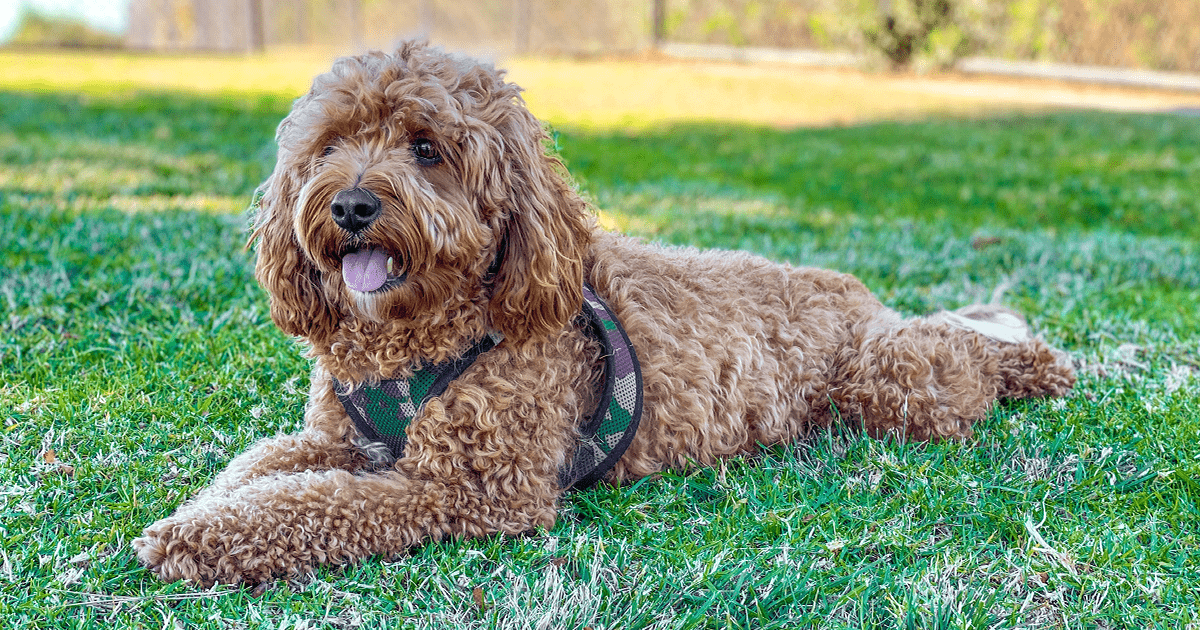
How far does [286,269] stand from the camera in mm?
2793

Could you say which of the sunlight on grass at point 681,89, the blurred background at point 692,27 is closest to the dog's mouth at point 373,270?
the sunlight on grass at point 681,89

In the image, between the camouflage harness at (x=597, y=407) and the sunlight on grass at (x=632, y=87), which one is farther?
the sunlight on grass at (x=632, y=87)

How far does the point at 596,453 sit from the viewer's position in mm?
2975

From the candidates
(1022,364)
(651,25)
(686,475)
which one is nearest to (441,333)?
(686,475)

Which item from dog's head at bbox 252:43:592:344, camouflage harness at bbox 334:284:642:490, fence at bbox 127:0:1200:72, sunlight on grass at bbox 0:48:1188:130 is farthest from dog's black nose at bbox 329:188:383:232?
sunlight on grass at bbox 0:48:1188:130

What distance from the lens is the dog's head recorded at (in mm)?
2564

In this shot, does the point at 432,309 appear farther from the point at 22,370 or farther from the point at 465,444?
the point at 22,370

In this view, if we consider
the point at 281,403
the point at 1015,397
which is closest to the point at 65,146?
the point at 281,403

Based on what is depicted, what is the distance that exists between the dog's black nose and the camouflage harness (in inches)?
20.0

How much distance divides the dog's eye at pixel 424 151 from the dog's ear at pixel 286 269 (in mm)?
371

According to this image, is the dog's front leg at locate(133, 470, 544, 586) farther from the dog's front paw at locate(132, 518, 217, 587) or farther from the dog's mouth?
the dog's mouth

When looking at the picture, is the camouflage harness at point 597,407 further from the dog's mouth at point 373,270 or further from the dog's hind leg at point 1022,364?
the dog's hind leg at point 1022,364

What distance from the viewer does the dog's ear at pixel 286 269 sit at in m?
2.77

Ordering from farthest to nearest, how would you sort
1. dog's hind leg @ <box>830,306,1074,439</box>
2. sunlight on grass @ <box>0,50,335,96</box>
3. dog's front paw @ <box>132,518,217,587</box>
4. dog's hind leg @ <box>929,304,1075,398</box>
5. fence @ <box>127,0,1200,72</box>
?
fence @ <box>127,0,1200,72</box> → sunlight on grass @ <box>0,50,335,96</box> → dog's hind leg @ <box>929,304,1075,398</box> → dog's hind leg @ <box>830,306,1074,439</box> → dog's front paw @ <box>132,518,217,587</box>
